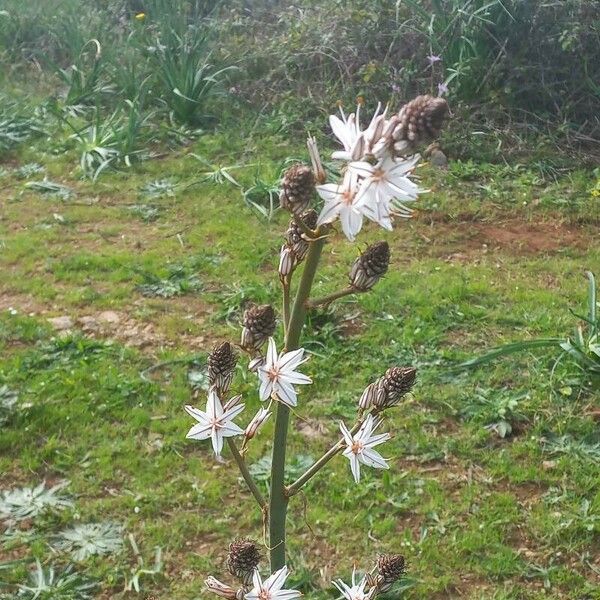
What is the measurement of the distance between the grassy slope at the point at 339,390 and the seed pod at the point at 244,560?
69 cm

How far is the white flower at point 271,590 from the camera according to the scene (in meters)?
1.39

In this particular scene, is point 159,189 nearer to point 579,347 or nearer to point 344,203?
point 579,347

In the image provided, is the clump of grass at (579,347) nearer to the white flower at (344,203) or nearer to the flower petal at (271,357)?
the flower petal at (271,357)

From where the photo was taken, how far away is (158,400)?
3.99 metres

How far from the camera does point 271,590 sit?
1.39 metres

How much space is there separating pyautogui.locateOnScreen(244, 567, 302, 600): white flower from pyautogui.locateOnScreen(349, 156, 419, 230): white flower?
→ 61cm

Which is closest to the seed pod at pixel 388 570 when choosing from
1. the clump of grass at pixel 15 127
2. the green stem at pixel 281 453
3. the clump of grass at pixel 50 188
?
the green stem at pixel 281 453

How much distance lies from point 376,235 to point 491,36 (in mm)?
2350

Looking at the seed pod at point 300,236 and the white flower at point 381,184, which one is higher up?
the white flower at point 381,184

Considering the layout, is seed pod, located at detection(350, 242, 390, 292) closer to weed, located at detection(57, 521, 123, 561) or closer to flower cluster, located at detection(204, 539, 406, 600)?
flower cluster, located at detection(204, 539, 406, 600)

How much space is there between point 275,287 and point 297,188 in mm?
3703

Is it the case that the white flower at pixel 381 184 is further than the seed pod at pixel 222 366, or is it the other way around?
the seed pod at pixel 222 366

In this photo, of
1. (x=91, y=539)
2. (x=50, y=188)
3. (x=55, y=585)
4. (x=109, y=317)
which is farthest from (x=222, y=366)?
(x=50, y=188)

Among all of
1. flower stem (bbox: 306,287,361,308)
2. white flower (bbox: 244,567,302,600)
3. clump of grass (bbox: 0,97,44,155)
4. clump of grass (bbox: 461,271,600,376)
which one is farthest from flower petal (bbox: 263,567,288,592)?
clump of grass (bbox: 0,97,44,155)
